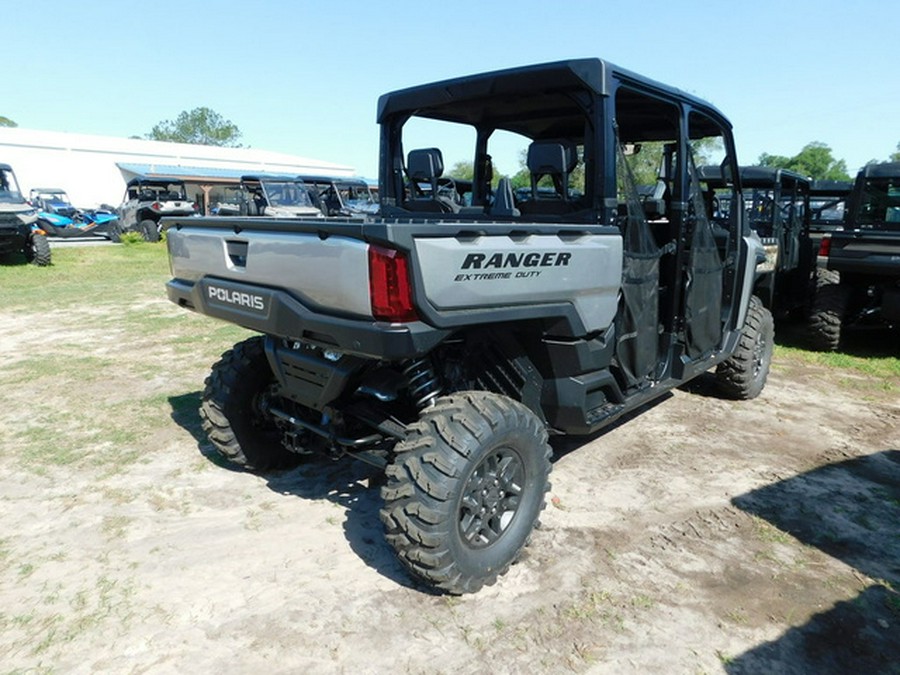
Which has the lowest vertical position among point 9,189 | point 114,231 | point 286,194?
point 114,231

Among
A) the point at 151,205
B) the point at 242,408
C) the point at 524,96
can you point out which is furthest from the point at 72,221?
the point at 524,96

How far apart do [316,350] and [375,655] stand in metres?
1.34

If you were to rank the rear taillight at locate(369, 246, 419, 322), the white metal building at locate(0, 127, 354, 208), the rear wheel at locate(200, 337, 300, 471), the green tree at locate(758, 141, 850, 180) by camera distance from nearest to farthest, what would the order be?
the rear taillight at locate(369, 246, 419, 322) → the rear wheel at locate(200, 337, 300, 471) → the white metal building at locate(0, 127, 354, 208) → the green tree at locate(758, 141, 850, 180)

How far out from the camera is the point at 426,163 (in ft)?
13.0

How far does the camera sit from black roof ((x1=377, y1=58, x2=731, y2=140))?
314cm

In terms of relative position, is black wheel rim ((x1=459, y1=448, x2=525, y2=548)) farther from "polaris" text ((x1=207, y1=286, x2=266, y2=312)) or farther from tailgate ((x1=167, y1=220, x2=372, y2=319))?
"polaris" text ((x1=207, y1=286, x2=266, y2=312))

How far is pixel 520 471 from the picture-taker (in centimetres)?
291

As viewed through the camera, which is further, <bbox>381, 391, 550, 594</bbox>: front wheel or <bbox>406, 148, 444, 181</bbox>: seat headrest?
<bbox>406, 148, 444, 181</bbox>: seat headrest

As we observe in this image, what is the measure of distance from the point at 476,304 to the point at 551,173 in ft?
3.52

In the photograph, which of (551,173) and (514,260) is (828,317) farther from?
(514,260)

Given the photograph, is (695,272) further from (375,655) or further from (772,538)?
(375,655)

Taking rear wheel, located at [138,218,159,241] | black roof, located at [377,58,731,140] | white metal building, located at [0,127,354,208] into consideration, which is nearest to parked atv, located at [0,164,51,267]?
rear wheel, located at [138,218,159,241]

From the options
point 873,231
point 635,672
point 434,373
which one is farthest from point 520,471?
point 873,231

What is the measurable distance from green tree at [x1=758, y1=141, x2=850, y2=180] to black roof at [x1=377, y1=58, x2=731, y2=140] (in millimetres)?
79111
